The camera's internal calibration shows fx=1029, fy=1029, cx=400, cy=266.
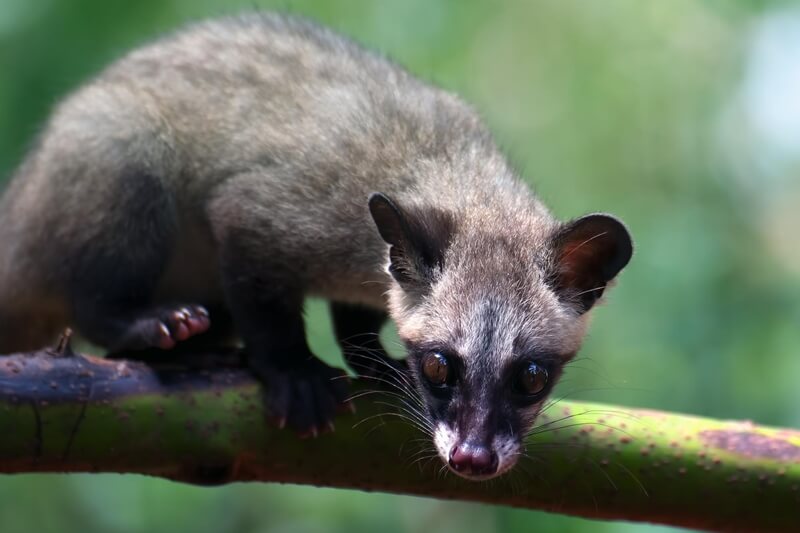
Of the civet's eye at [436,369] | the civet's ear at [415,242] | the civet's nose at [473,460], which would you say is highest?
the civet's ear at [415,242]

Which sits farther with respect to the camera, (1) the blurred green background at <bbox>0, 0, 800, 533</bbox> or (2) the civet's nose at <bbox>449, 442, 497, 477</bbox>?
(1) the blurred green background at <bbox>0, 0, 800, 533</bbox>

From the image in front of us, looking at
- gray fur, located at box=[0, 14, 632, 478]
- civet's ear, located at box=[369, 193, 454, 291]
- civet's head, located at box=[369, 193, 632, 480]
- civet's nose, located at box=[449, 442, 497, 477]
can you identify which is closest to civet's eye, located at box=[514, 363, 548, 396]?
civet's head, located at box=[369, 193, 632, 480]

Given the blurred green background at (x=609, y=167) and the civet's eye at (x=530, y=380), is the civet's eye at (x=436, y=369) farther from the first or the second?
the blurred green background at (x=609, y=167)

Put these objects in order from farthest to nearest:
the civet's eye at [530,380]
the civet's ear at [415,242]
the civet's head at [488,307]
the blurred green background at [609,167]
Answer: the blurred green background at [609,167] < the civet's ear at [415,242] < the civet's eye at [530,380] < the civet's head at [488,307]

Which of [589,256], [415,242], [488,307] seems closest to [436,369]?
[488,307]

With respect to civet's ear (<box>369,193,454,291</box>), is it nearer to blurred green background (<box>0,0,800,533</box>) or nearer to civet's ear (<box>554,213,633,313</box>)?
civet's ear (<box>554,213,633,313</box>)

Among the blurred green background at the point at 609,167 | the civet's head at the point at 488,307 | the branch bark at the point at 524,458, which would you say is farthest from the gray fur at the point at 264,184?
the blurred green background at the point at 609,167

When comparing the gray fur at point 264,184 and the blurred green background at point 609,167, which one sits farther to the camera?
the blurred green background at point 609,167
